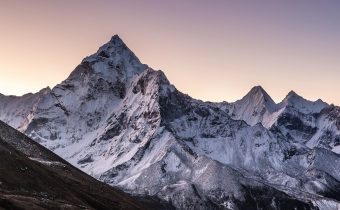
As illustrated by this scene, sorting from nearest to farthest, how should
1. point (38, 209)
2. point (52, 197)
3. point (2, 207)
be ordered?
1. point (2, 207)
2. point (38, 209)
3. point (52, 197)

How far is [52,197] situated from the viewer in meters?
197

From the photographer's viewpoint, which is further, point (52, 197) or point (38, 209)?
point (52, 197)

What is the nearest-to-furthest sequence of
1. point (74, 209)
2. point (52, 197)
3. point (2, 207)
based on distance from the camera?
point (2, 207)
point (74, 209)
point (52, 197)

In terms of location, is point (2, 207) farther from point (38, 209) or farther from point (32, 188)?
point (32, 188)

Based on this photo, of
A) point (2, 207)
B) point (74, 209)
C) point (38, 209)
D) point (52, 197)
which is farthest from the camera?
point (52, 197)

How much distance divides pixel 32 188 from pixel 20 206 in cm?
4745

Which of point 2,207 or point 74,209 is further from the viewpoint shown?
point 74,209

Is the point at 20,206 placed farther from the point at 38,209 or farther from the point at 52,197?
the point at 52,197

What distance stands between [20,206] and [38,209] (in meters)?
6.05

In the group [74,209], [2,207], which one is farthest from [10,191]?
[2,207]

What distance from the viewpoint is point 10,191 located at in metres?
176

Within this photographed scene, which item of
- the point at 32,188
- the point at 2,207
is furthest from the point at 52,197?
the point at 2,207

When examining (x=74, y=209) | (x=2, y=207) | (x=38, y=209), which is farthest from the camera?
(x=74, y=209)

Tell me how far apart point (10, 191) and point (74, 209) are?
746 inches
